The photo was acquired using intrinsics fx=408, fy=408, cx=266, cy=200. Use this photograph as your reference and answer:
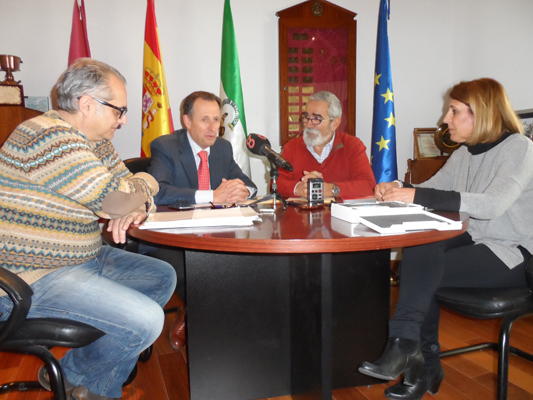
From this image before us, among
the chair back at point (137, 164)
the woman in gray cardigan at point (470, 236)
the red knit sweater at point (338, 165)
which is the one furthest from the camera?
the red knit sweater at point (338, 165)

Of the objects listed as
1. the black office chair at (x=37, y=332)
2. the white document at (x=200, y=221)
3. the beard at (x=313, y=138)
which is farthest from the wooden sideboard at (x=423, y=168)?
the black office chair at (x=37, y=332)

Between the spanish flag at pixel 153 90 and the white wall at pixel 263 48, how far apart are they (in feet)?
0.68

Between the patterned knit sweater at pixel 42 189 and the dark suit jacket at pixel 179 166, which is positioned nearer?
the patterned knit sweater at pixel 42 189

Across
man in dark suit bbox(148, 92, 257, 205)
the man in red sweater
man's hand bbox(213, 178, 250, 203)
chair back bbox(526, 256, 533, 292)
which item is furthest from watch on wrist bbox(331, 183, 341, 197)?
chair back bbox(526, 256, 533, 292)

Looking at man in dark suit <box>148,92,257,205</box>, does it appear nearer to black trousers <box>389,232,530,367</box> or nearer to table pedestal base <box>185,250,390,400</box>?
table pedestal base <box>185,250,390,400</box>

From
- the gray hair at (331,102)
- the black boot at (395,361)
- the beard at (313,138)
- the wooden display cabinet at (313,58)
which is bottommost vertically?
the black boot at (395,361)

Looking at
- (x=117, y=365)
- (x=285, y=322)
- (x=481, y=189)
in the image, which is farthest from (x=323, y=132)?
(x=117, y=365)

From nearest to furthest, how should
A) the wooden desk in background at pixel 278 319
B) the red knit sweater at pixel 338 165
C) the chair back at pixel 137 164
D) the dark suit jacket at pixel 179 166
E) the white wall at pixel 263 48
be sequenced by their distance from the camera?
the wooden desk in background at pixel 278 319
the dark suit jacket at pixel 179 166
the chair back at pixel 137 164
the red knit sweater at pixel 338 165
the white wall at pixel 263 48

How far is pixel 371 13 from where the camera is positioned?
3.71m

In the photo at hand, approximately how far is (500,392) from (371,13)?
332cm

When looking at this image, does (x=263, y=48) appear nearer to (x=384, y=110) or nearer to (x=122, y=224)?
(x=384, y=110)

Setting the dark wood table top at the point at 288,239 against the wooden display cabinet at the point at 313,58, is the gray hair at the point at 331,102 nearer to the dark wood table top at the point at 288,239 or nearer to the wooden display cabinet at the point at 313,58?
the wooden display cabinet at the point at 313,58

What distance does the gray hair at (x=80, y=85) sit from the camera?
4.12 ft

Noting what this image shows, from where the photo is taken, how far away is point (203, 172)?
2350 millimetres
